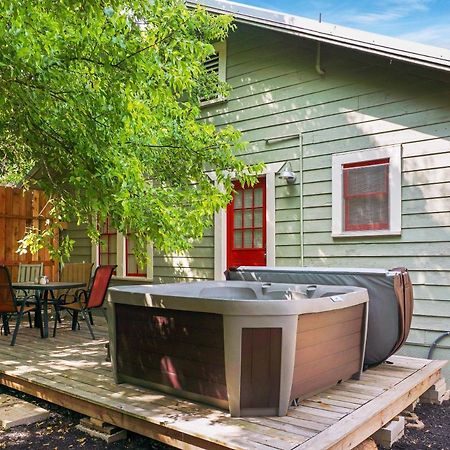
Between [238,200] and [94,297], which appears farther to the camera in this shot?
[238,200]

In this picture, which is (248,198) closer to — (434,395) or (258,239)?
(258,239)


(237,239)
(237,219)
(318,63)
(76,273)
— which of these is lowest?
(76,273)

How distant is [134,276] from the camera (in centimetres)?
736

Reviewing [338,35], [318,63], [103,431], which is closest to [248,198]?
[318,63]

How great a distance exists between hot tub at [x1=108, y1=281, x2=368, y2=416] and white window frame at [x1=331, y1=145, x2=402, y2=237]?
142 cm

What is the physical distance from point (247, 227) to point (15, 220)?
4.10 m

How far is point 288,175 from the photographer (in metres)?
5.42

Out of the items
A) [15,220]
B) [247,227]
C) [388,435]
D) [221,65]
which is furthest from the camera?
[15,220]

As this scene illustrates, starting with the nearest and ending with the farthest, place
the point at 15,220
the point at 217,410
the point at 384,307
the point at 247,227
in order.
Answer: the point at 217,410 < the point at 384,307 < the point at 247,227 < the point at 15,220

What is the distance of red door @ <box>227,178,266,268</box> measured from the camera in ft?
19.1

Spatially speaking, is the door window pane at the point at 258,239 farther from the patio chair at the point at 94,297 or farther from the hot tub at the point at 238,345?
the hot tub at the point at 238,345

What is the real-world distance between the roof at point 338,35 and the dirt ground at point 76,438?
2916 mm

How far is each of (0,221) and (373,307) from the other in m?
6.11

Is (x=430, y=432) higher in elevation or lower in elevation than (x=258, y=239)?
lower
